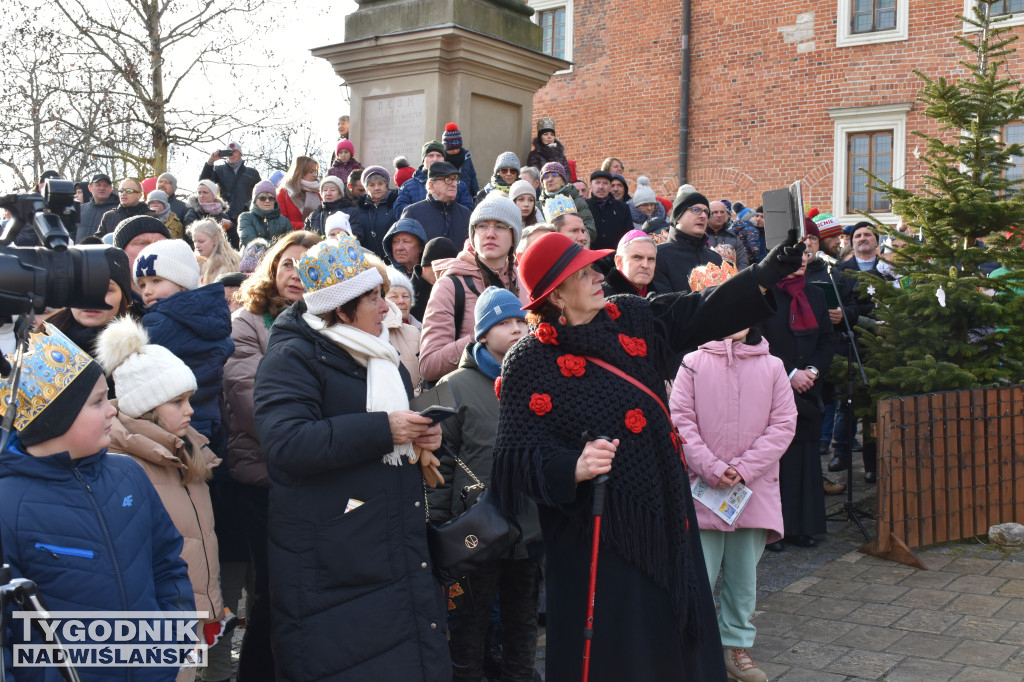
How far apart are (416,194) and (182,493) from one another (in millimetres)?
5967

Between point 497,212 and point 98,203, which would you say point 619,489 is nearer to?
point 497,212

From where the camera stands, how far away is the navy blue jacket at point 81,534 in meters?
2.95

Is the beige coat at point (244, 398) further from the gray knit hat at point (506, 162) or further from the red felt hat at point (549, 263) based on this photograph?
the gray knit hat at point (506, 162)

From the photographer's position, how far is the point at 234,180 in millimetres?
13320

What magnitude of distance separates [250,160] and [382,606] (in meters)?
19.8

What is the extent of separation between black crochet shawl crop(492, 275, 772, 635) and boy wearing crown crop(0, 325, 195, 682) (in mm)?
1304

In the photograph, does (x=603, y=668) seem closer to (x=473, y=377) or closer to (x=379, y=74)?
(x=473, y=377)

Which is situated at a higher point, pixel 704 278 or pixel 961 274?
pixel 961 274

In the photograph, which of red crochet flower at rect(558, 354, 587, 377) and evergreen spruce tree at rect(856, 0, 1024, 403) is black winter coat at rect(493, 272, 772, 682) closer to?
red crochet flower at rect(558, 354, 587, 377)

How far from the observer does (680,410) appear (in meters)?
5.50

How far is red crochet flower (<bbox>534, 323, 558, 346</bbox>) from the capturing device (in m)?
3.70

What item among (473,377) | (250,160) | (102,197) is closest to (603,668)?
(473,377)

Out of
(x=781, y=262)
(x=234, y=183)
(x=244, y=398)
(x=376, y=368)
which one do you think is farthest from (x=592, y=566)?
(x=234, y=183)

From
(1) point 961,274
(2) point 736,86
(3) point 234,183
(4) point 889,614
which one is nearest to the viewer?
(4) point 889,614
